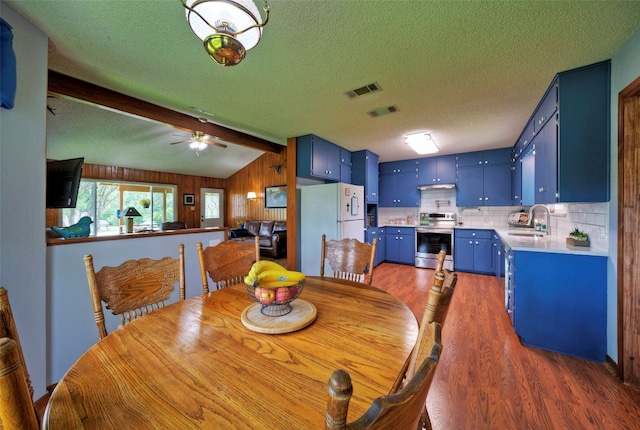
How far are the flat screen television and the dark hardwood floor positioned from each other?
3.01 meters

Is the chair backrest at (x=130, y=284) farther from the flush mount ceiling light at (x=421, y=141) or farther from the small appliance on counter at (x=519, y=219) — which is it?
the small appliance on counter at (x=519, y=219)

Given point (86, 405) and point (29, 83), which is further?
point (29, 83)

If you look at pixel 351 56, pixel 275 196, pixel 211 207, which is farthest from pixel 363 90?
pixel 211 207

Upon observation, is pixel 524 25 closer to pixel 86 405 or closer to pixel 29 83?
pixel 86 405

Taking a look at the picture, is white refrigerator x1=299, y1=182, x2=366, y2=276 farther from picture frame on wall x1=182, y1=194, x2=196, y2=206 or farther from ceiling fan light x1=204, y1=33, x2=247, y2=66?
picture frame on wall x1=182, y1=194, x2=196, y2=206

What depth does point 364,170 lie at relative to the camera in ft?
15.3

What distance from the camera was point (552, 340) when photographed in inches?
83.0

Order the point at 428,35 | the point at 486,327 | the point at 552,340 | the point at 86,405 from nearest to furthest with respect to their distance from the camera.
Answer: the point at 86,405
the point at 428,35
the point at 552,340
the point at 486,327

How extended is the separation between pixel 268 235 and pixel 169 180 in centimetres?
360

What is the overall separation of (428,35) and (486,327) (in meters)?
2.68

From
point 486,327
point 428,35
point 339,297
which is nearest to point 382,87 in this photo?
point 428,35

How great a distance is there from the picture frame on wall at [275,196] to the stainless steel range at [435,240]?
3.86m

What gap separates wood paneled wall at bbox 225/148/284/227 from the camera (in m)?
7.34

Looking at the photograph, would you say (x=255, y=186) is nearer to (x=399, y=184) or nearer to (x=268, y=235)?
(x=268, y=235)
